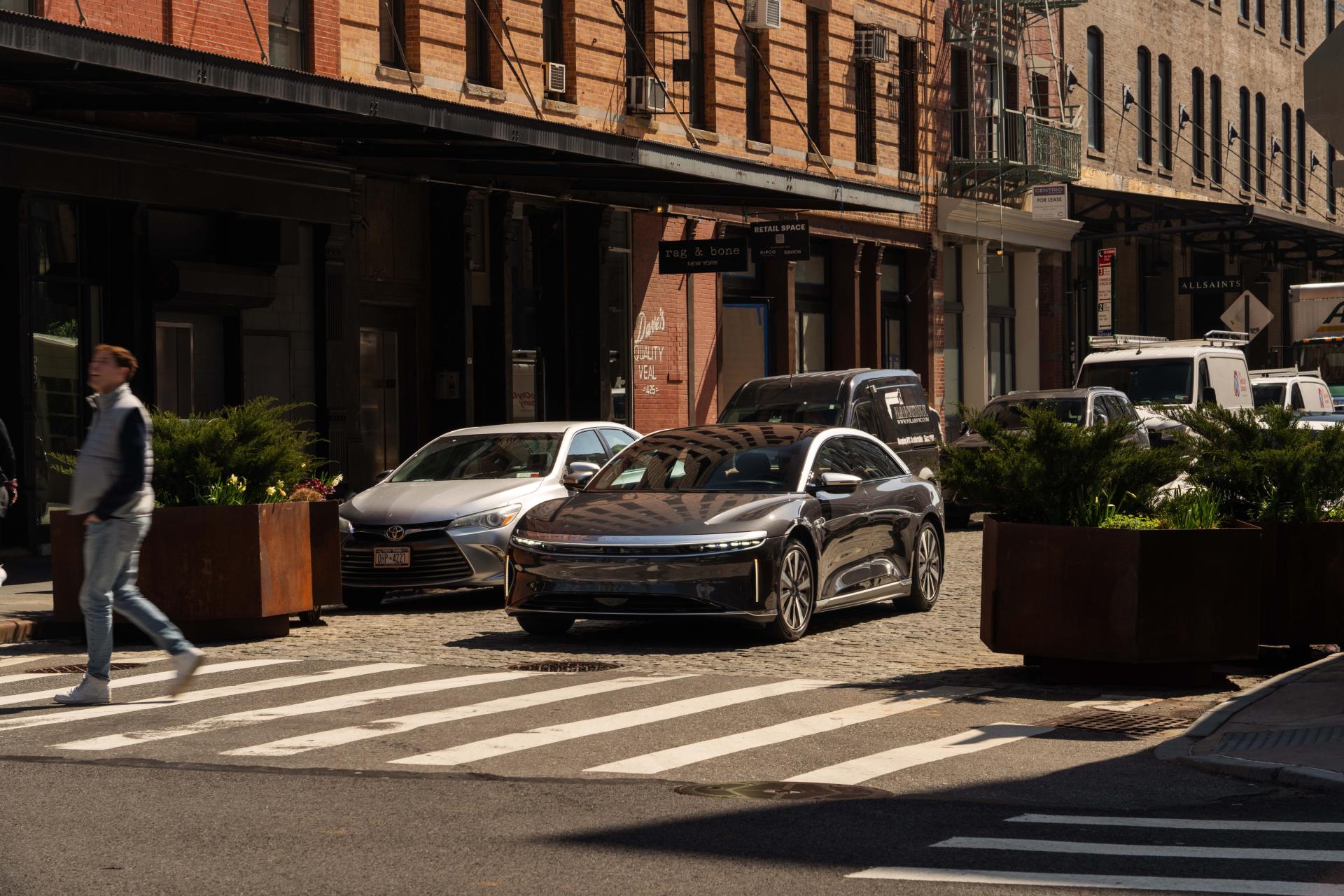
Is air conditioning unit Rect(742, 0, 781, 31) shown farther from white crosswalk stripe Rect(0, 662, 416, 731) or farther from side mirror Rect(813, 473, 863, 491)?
white crosswalk stripe Rect(0, 662, 416, 731)

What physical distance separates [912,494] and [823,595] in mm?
1802

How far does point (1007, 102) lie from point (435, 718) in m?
31.7

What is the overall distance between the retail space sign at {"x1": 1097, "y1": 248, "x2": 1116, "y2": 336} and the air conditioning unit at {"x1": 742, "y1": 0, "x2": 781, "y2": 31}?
47.1 ft

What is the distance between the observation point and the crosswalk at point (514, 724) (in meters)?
8.62

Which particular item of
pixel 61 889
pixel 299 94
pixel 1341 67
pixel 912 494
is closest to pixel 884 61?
pixel 299 94

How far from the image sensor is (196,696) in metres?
10.7

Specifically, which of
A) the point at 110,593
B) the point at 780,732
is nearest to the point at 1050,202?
the point at 110,593

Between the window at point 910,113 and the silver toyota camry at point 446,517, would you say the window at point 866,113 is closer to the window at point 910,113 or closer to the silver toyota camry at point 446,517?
the window at point 910,113

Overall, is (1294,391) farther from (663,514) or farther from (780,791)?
(780,791)

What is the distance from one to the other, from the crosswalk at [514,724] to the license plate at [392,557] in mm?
3466

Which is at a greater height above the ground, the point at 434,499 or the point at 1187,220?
the point at 1187,220

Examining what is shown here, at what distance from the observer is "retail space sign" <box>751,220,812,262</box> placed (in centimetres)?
2838

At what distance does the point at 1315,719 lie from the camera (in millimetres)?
9359

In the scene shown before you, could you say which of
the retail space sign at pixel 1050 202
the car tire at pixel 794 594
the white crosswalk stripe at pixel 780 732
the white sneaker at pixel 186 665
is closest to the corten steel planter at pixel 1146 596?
the white crosswalk stripe at pixel 780 732
